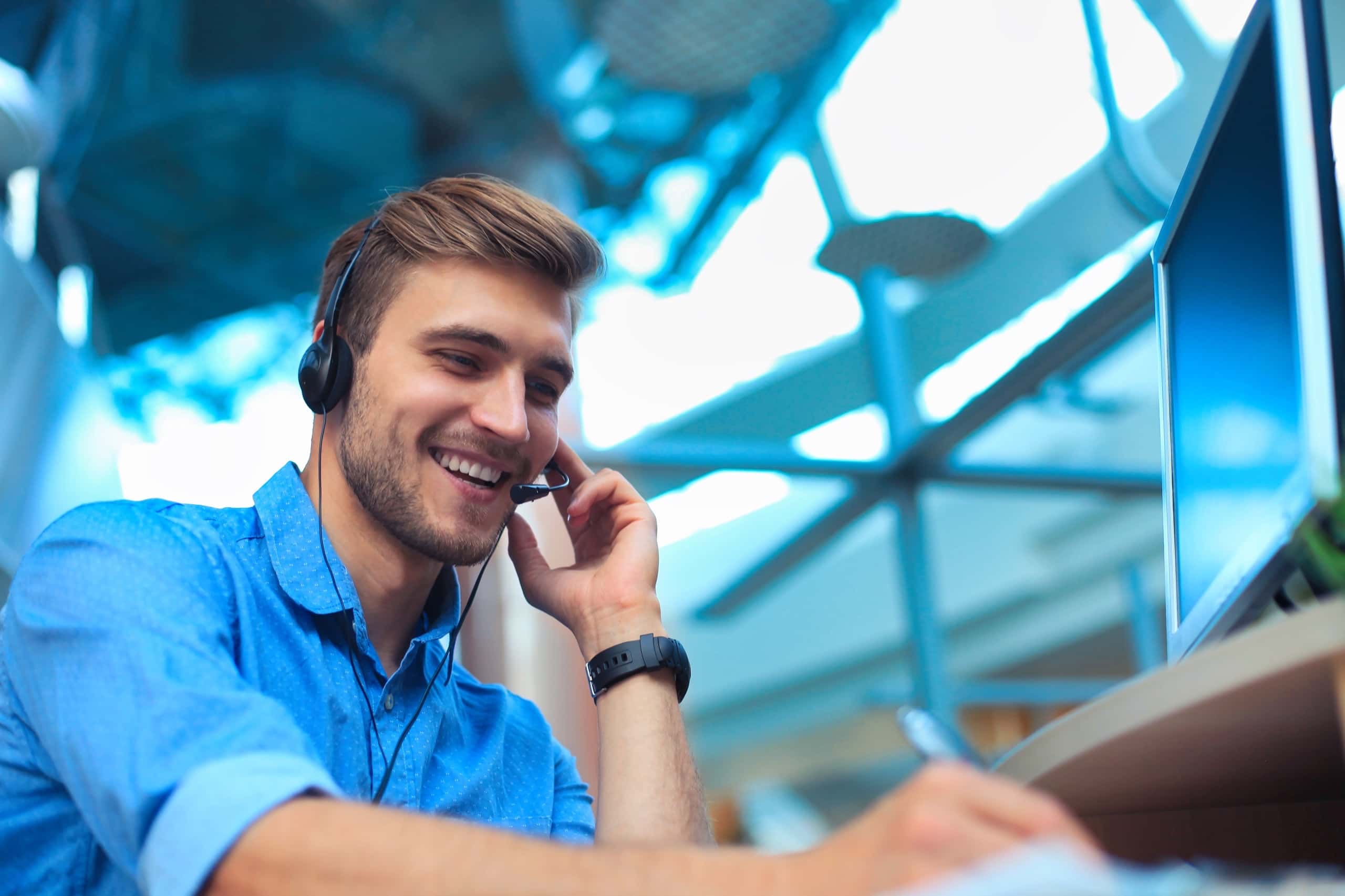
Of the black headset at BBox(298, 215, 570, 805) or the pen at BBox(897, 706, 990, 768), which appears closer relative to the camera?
the pen at BBox(897, 706, 990, 768)

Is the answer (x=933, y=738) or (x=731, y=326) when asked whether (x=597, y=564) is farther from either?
(x=731, y=326)

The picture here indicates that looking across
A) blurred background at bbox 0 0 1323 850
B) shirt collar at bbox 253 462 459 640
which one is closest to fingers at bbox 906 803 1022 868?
shirt collar at bbox 253 462 459 640

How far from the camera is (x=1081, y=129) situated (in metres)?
3.53

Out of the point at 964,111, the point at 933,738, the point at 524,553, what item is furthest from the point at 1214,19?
the point at 933,738

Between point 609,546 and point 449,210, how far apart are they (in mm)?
416

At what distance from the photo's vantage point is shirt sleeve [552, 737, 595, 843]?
4.01ft

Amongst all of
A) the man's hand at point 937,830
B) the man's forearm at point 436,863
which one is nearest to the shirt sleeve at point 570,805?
the man's forearm at point 436,863

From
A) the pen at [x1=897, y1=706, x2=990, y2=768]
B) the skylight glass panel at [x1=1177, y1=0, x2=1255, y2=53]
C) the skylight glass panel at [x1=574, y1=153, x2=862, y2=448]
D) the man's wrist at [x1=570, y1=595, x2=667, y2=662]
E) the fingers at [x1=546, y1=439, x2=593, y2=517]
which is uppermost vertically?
the skylight glass panel at [x1=574, y1=153, x2=862, y2=448]

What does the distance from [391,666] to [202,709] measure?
499 mm

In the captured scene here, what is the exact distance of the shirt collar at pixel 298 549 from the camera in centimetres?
102

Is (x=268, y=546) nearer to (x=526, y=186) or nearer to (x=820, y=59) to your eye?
(x=820, y=59)

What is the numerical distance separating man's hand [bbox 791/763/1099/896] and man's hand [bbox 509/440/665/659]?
0.71 metres

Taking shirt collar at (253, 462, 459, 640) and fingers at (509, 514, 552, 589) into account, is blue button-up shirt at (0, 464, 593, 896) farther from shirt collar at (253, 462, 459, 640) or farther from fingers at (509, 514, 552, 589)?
fingers at (509, 514, 552, 589)

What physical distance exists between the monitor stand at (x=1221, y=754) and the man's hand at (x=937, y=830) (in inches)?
4.6
